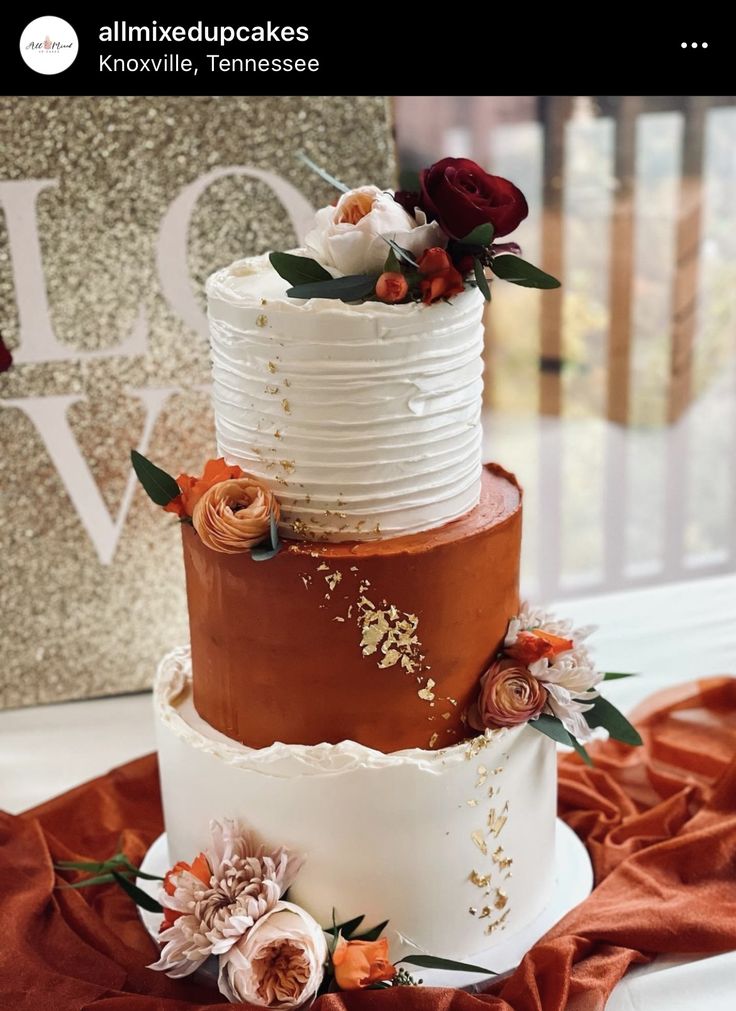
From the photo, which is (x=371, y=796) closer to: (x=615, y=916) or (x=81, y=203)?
(x=615, y=916)

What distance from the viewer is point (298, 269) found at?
4.74 feet

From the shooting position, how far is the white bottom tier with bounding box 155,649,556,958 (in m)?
1.53

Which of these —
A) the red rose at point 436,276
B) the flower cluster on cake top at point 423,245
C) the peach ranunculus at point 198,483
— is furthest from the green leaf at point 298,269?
the peach ranunculus at point 198,483

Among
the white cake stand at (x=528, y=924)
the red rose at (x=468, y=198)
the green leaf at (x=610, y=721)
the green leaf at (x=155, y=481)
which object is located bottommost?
Result: the white cake stand at (x=528, y=924)

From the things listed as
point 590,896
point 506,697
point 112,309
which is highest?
point 112,309

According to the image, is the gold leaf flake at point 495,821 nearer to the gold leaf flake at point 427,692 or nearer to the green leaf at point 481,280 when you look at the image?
the gold leaf flake at point 427,692

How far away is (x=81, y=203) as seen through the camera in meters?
2.22

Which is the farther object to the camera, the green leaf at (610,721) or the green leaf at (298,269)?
the green leaf at (610,721)

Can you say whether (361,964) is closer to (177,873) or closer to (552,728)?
(177,873)

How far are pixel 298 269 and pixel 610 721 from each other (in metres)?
0.74

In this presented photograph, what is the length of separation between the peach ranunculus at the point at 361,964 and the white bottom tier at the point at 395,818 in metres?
0.07

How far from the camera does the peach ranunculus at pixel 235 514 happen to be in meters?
1.46
